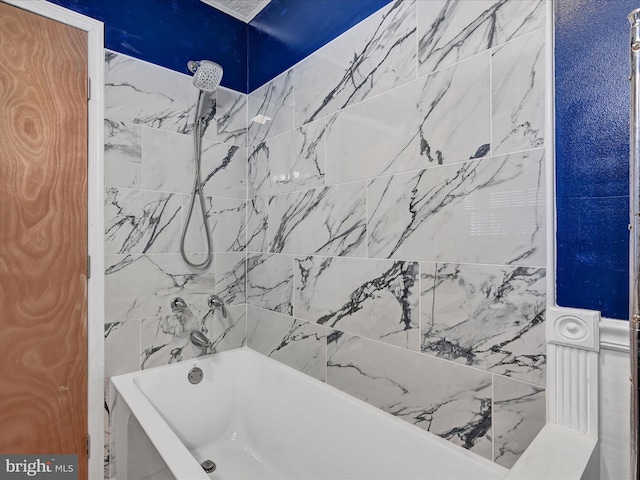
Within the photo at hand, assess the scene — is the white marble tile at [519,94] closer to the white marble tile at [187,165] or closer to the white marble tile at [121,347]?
the white marble tile at [187,165]

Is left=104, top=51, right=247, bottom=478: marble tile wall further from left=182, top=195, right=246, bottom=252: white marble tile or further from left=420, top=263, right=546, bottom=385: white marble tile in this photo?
left=420, top=263, right=546, bottom=385: white marble tile

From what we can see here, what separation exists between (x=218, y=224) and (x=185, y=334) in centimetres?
64

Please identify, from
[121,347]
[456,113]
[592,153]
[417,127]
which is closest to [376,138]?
[417,127]

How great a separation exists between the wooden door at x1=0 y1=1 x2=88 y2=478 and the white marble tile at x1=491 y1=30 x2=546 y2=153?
1.69 m

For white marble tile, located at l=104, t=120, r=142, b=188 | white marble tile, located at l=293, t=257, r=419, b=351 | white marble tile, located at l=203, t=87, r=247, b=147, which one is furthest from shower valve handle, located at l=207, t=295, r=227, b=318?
white marble tile, located at l=203, t=87, r=247, b=147

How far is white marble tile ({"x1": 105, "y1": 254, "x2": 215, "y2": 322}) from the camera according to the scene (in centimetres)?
162

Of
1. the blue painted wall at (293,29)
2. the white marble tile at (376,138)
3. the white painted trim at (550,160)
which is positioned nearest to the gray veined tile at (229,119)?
the blue painted wall at (293,29)

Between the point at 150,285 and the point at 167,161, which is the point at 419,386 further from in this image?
the point at 167,161

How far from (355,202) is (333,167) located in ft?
0.69

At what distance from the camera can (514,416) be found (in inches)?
38.5

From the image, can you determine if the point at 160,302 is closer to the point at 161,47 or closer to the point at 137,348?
the point at 137,348

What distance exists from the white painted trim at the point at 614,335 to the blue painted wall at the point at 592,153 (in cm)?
2

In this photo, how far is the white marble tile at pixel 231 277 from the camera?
6.52 feet

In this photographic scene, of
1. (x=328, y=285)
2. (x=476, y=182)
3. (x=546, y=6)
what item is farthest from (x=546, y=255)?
(x=328, y=285)
